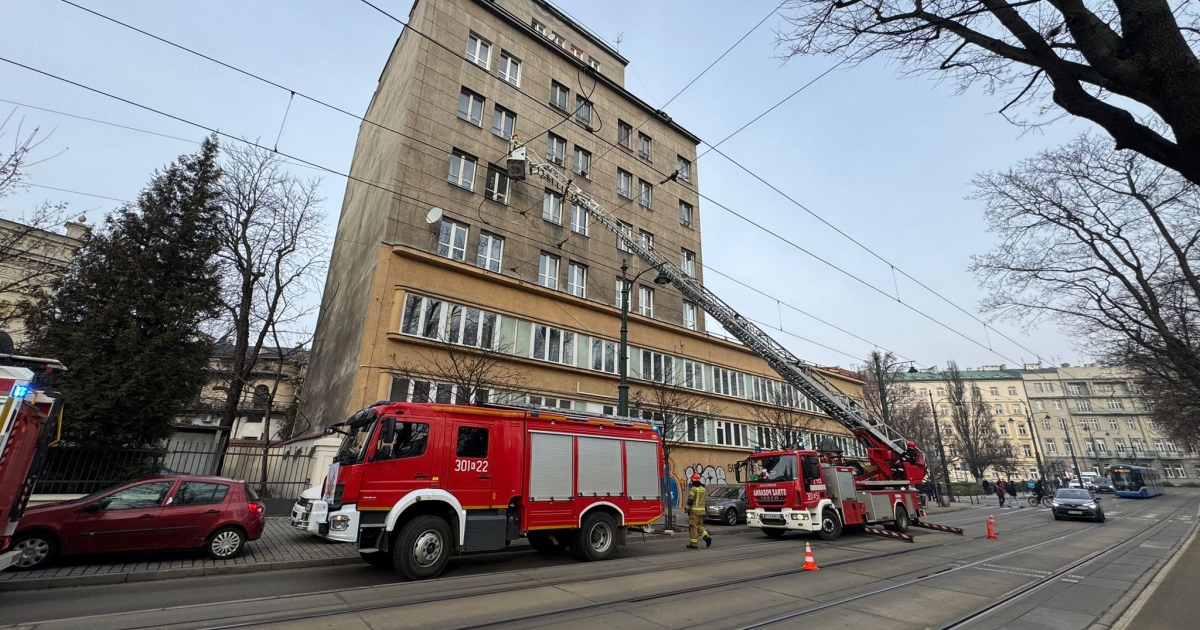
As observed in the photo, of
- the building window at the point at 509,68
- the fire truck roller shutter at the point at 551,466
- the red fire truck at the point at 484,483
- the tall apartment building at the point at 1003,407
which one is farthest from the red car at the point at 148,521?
the tall apartment building at the point at 1003,407

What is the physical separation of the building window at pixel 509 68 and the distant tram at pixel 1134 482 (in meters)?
64.8

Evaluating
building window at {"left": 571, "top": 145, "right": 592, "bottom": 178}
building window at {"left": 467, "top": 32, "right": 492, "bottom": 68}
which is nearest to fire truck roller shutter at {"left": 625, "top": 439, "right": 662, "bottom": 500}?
building window at {"left": 571, "top": 145, "right": 592, "bottom": 178}

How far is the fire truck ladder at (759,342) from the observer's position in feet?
62.5

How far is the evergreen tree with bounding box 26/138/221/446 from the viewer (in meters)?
12.0

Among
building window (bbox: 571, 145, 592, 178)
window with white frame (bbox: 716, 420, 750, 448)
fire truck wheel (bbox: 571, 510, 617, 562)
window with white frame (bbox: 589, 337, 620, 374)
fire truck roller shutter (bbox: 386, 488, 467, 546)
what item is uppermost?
building window (bbox: 571, 145, 592, 178)

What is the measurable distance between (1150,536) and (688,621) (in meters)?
22.1

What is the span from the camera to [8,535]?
6.83m

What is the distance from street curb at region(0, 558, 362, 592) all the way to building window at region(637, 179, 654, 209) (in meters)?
24.9

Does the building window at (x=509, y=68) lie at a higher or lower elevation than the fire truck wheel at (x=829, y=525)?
higher

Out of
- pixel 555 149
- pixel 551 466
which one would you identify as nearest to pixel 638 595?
pixel 551 466

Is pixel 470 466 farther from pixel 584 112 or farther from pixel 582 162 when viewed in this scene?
pixel 584 112

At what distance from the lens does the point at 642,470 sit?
39.7 ft

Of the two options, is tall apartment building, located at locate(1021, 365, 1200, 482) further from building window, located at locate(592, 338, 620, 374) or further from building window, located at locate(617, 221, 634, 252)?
building window, located at locate(592, 338, 620, 374)

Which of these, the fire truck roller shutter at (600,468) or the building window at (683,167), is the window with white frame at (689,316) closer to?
the building window at (683,167)
